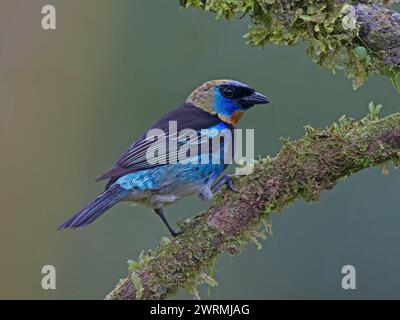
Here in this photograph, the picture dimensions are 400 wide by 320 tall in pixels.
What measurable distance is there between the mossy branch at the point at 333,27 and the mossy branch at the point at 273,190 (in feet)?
0.87

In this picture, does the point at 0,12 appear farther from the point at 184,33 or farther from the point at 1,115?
the point at 184,33

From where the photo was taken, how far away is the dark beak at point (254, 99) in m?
4.48

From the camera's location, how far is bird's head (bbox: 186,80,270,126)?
452 cm

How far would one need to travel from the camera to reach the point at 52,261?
26.2ft

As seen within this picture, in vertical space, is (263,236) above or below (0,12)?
below

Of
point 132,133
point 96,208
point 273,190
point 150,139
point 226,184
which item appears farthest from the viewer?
point 132,133

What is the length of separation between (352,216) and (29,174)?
326 centimetres

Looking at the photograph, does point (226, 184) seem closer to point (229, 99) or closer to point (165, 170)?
point (165, 170)

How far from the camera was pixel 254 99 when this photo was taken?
4.51m

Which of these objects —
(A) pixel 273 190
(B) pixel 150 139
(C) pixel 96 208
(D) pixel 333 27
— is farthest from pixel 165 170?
(D) pixel 333 27

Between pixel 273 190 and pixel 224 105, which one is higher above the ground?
pixel 224 105

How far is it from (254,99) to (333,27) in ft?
2.95

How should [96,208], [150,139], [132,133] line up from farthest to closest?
1. [132,133]
2. [150,139]
3. [96,208]
